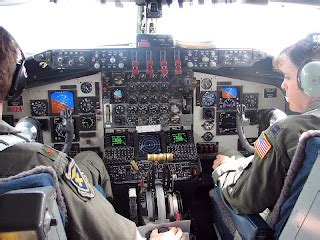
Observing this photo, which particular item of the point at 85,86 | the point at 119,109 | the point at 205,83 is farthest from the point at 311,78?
the point at 85,86

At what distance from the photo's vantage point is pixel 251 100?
10.9 feet

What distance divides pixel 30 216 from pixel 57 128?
235cm

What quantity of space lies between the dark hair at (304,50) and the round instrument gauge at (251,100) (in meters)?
1.56

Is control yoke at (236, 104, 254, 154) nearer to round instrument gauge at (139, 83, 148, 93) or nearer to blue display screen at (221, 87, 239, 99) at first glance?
→ blue display screen at (221, 87, 239, 99)

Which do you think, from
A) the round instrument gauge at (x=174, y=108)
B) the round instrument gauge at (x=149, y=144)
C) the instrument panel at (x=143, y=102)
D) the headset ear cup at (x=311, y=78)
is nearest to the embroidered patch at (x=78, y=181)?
the headset ear cup at (x=311, y=78)

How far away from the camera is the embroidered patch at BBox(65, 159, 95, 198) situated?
1.29 meters

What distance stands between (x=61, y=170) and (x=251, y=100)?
241cm

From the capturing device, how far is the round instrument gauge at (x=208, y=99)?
3.25 meters

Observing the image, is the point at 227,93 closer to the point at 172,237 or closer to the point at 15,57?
the point at 172,237

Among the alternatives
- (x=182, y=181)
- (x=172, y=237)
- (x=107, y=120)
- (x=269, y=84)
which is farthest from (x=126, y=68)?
(x=172, y=237)

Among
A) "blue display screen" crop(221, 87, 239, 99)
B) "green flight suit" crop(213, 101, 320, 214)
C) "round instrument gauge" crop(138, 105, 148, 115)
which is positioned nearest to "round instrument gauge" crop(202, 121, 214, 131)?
"blue display screen" crop(221, 87, 239, 99)

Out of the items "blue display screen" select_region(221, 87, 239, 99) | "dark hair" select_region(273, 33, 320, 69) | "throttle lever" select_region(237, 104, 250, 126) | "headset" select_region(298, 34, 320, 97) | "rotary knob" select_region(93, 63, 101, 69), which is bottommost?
"throttle lever" select_region(237, 104, 250, 126)

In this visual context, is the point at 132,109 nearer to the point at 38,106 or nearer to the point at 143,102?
the point at 143,102

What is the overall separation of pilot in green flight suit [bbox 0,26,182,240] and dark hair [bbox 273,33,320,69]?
111 centimetres
